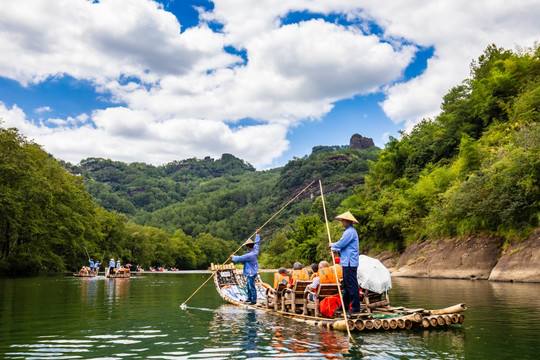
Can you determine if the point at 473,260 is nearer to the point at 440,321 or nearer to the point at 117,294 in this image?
the point at 440,321

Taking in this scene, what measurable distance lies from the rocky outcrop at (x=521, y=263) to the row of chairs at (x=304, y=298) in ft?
49.5

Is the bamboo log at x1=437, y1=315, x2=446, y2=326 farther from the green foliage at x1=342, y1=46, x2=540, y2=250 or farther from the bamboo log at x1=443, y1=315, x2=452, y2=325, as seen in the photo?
the green foliage at x1=342, y1=46, x2=540, y2=250

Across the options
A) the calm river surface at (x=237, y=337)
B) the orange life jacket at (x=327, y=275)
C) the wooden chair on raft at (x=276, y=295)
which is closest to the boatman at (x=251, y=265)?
the calm river surface at (x=237, y=337)

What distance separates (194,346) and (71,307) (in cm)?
908

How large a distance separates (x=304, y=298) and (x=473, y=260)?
71.3 feet

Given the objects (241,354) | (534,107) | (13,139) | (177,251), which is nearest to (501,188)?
(534,107)

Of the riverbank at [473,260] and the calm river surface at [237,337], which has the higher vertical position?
the riverbank at [473,260]

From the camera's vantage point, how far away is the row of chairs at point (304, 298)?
11.7 meters

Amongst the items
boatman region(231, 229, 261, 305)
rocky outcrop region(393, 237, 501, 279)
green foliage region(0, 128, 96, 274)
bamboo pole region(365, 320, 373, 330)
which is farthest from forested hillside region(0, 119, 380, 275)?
bamboo pole region(365, 320, 373, 330)

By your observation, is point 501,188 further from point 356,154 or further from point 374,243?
point 356,154

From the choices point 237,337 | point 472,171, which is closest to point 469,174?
point 472,171

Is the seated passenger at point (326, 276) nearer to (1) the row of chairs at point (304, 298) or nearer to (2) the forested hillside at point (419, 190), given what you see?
(1) the row of chairs at point (304, 298)

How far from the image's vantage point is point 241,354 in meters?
7.95

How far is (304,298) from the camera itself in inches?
→ 494
